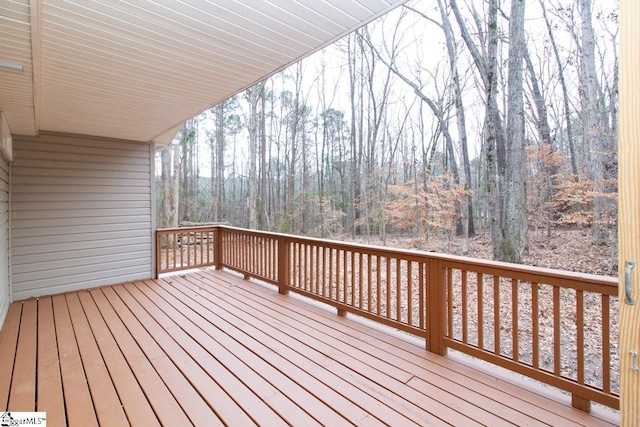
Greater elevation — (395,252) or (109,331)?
(395,252)

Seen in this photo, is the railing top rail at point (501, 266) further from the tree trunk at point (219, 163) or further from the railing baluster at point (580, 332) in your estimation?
the tree trunk at point (219, 163)

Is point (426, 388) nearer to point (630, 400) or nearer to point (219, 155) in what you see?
point (630, 400)

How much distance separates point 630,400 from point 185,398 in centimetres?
220

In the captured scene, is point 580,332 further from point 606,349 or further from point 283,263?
point 283,263

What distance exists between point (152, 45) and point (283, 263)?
2.90 metres

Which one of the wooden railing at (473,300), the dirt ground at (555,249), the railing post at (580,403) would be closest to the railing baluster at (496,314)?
the wooden railing at (473,300)

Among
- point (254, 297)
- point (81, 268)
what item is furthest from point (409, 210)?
point (81, 268)

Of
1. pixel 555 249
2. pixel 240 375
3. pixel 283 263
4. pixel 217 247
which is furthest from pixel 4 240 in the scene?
pixel 555 249

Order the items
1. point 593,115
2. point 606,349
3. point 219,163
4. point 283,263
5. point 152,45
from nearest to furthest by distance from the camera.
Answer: point 606,349
point 152,45
point 283,263
point 593,115
point 219,163

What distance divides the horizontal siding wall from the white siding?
8.0 inches

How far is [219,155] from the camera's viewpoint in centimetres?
1505

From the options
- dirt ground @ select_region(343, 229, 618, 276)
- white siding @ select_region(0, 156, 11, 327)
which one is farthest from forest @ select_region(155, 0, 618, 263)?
white siding @ select_region(0, 156, 11, 327)

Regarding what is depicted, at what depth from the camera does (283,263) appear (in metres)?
4.21

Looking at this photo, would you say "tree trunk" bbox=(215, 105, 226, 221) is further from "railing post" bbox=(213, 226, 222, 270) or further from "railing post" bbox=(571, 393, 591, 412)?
"railing post" bbox=(571, 393, 591, 412)
